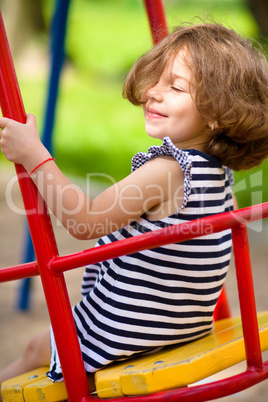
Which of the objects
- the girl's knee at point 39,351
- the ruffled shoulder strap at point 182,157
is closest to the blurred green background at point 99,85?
the ruffled shoulder strap at point 182,157

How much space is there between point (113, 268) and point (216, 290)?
23cm

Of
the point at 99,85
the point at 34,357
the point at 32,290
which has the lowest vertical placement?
the point at 32,290

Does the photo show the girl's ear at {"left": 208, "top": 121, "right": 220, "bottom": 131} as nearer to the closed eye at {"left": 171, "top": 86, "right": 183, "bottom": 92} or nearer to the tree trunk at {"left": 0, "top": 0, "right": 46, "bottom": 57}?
the closed eye at {"left": 171, "top": 86, "right": 183, "bottom": 92}

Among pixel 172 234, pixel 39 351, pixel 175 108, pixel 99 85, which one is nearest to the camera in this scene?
pixel 172 234

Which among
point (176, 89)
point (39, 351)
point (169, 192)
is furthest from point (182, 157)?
point (39, 351)

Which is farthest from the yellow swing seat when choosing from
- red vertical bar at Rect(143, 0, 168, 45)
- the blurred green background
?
red vertical bar at Rect(143, 0, 168, 45)

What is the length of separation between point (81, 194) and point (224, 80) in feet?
1.24

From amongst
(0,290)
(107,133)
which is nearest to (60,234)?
(0,290)

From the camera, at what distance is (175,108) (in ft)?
3.89

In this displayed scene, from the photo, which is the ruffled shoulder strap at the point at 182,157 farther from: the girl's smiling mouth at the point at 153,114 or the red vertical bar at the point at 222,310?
the red vertical bar at the point at 222,310

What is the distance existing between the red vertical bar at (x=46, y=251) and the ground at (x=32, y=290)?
1.12m

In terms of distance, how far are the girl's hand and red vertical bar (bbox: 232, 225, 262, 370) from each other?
394 mm

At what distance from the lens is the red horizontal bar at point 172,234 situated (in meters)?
0.96

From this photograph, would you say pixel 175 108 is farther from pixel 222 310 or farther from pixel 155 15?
pixel 222 310
